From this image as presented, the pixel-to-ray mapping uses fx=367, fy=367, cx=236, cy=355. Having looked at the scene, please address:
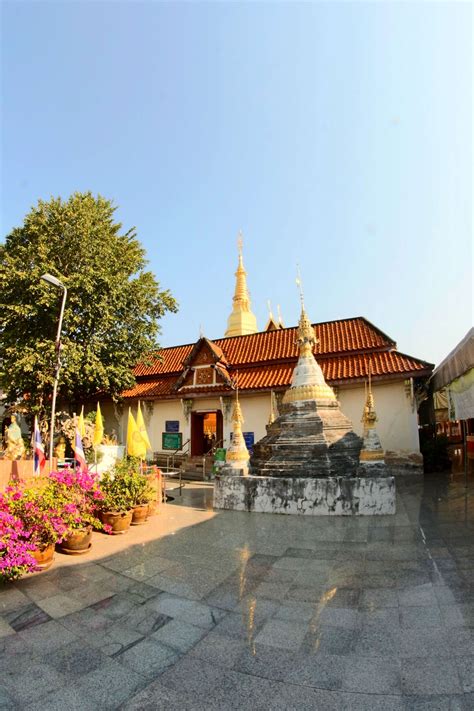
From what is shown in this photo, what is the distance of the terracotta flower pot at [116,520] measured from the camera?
20.8 ft

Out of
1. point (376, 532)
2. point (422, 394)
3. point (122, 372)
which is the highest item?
point (122, 372)

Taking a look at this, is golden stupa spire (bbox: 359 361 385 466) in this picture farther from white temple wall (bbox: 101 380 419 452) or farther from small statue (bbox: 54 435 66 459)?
small statue (bbox: 54 435 66 459)

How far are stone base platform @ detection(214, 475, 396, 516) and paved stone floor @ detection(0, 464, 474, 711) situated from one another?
126cm

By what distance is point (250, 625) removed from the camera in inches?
129

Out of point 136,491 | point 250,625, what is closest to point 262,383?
point 136,491

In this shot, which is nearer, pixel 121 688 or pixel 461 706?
pixel 461 706

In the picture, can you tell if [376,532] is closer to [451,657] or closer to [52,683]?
[451,657]

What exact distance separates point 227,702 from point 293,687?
0.45 meters

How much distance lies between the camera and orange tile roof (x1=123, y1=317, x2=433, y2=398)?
13948 mm

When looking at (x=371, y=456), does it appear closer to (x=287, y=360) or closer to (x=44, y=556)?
(x=44, y=556)

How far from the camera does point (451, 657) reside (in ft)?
8.77

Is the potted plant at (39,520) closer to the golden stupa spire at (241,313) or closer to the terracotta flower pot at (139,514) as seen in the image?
the terracotta flower pot at (139,514)

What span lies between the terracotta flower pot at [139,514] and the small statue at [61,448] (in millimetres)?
9977

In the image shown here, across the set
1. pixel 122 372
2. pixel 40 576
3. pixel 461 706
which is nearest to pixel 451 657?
pixel 461 706
